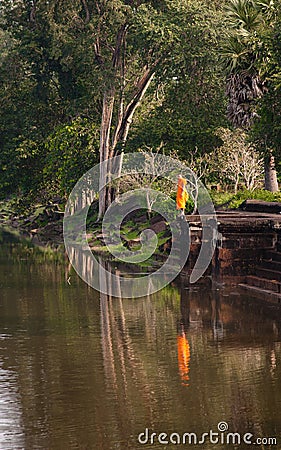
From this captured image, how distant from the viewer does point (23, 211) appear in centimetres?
5831

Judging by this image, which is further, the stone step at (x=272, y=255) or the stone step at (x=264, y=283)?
the stone step at (x=272, y=255)

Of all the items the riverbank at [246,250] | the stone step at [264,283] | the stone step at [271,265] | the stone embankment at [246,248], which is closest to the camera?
the stone step at [264,283]

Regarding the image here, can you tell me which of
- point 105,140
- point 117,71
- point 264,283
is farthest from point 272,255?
point 105,140

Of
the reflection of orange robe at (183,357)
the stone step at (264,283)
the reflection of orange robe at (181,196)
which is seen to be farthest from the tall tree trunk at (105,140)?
the reflection of orange robe at (183,357)

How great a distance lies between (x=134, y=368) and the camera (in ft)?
46.3

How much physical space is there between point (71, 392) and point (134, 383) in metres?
1.01

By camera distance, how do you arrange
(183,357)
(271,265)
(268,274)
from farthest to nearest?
(271,265) → (268,274) → (183,357)

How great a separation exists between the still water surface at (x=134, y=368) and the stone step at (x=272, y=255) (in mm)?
1569

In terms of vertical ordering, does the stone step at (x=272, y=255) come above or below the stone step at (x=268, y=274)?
above

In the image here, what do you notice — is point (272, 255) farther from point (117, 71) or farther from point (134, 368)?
point (117, 71)

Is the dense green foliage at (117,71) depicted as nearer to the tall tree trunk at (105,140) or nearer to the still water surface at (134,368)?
the tall tree trunk at (105,140)

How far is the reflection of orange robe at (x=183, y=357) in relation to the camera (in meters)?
13.5

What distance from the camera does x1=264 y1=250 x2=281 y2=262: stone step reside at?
22.8m

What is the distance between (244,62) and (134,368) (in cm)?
1885
